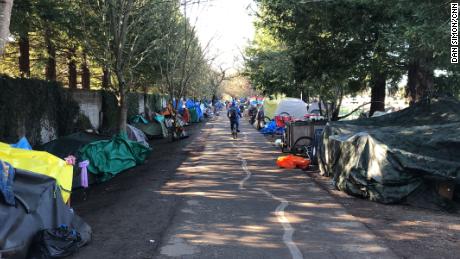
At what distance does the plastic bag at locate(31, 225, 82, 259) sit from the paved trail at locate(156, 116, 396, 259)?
101cm

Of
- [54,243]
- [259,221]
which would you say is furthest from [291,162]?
Answer: [54,243]

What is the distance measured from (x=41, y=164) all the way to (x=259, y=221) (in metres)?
3.18

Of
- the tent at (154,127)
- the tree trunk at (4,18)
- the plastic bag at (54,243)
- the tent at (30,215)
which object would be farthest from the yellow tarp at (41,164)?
the tent at (154,127)

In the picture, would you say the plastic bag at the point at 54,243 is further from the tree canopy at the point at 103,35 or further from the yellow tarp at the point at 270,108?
the yellow tarp at the point at 270,108

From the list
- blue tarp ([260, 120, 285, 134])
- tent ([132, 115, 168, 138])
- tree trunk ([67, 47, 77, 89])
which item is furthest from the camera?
tree trunk ([67, 47, 77, 89])

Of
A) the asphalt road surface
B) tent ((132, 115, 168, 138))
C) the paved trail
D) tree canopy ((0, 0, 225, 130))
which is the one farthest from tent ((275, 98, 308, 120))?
the asphalt road surface

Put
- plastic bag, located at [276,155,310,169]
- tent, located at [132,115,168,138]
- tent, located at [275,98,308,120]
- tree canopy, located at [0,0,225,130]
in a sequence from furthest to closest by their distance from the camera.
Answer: tent, located at [275,98,308,120] → tent, located at [132,115,168,138] → tree canopy, located at [0,0,225,130] → plastic bag, located at [276,155,310,169]

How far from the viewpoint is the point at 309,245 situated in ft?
18.2

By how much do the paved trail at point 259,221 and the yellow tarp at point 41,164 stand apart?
1.60 metres

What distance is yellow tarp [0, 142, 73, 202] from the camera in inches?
236

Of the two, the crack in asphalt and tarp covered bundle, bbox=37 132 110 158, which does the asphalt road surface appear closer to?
the crack in asphalt

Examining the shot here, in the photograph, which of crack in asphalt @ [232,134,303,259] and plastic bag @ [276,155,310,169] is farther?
plastic bag @ [276,155,310,169]

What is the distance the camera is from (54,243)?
4984mm

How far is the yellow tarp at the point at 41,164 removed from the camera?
600 centimetres
